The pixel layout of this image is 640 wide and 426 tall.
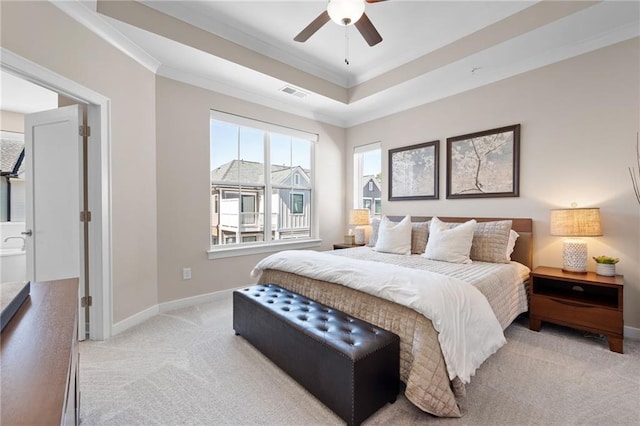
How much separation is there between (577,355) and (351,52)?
3.77 meters

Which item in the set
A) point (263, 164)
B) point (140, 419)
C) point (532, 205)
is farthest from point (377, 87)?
point (140, 419)

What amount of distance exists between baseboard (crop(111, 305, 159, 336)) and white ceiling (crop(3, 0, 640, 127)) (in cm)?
265

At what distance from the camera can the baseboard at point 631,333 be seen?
98.1 inches

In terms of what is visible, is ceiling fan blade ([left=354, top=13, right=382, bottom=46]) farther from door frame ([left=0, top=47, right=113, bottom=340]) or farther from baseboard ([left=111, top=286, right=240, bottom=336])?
baseboard ([left=111, top=286, right=240, bottom=336])

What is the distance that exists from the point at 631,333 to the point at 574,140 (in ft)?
6.12

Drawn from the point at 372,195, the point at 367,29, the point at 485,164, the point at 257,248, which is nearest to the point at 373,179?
the point at 372,195

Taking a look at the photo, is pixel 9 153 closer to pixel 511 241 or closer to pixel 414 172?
pixel 414 172

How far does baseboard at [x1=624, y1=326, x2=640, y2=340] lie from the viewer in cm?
249

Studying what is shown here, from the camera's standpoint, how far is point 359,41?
3225mm

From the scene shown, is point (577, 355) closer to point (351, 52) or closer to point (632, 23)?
point (632, 23)

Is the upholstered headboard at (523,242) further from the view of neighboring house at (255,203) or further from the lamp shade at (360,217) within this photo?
the view of neighboring house at (255,203)

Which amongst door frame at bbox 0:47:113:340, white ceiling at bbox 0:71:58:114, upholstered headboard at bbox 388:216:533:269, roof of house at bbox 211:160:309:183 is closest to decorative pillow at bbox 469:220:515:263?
upholstered headboard at bbox 388:216:533:269

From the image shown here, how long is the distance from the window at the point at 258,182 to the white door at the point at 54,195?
141 centimetres

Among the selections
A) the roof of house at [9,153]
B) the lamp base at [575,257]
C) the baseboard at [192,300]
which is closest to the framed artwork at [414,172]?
the lamp base at [575,257]
